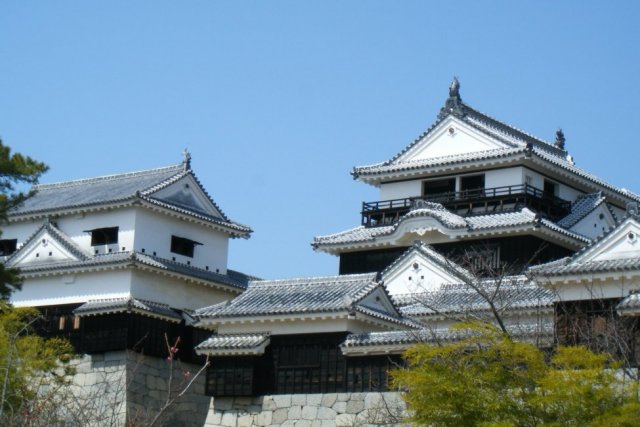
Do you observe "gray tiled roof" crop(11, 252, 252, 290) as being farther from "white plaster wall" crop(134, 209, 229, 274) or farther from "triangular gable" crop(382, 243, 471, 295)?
"triangular gable" crop(382, 243, 471, 295)

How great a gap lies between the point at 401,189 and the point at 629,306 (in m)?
16.0

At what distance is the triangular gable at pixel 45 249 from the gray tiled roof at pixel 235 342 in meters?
7.74

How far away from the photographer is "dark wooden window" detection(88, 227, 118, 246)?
37688mm

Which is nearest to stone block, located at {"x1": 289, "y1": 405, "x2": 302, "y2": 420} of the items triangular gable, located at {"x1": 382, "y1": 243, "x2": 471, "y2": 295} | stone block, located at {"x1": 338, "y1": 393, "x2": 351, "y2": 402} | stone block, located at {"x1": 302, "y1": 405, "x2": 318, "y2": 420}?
stone block, located at {"x1": 302, "y1": 405, "x2": 318, "y2": 420}

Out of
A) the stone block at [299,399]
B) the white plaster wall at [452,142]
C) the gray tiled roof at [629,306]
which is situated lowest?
the stone block at [299,399]

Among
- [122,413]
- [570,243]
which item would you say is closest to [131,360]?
[122,413]

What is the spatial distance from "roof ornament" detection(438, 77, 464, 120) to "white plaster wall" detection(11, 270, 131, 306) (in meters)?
11.6

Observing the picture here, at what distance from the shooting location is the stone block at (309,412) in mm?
29141

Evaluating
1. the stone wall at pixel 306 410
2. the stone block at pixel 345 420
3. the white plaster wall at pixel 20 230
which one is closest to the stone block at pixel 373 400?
the stone wall at pixel 306 410

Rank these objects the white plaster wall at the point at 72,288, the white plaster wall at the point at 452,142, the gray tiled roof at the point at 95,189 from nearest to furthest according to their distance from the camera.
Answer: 1. the white plaster wall at the point at 72,288
2. the gray tiled roof at the point at 95,189
3. the white plaster wall at the point at 452,142

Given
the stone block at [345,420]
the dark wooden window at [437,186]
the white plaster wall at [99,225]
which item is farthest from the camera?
the dark wooden window at [437,186]

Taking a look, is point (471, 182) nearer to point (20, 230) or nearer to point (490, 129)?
point (490, 129)

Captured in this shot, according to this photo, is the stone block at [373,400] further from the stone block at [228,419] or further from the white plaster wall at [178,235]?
the white plaster wall at [178,235]

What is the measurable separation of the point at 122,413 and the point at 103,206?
6441 millimetres
